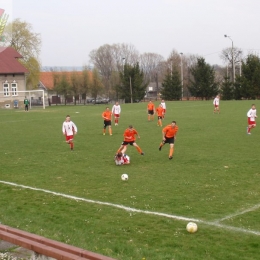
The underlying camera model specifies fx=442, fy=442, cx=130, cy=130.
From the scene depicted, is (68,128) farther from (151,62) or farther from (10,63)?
(151,62)

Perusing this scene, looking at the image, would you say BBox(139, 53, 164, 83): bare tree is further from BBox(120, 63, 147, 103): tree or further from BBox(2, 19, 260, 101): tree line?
BBox(120, 63, 147, 103): tree

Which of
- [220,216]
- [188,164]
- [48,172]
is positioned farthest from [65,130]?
[220,216]

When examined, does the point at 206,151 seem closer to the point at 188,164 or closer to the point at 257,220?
the point at 188,164

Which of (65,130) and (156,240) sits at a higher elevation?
(65,130)

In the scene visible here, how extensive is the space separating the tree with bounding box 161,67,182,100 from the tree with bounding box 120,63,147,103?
4439 mm

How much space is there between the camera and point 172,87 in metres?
80.8

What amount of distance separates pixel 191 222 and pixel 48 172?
7.49 m

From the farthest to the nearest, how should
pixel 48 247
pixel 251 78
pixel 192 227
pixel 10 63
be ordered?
1. pixel 10 63
2. pixel 251 78
3. pixel 192 227
4. pixel 48 247

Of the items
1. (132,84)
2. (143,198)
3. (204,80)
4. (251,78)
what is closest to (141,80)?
(132,84)

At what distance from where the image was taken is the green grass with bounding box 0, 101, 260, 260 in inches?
320

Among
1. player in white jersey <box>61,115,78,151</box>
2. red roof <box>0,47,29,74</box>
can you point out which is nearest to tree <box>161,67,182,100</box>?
red roof <box>0,47,29,74</box>

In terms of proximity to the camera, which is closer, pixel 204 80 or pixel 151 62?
pixel 204 80

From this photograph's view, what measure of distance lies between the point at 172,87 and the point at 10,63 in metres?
28.8

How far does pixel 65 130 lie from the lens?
20516 mm
